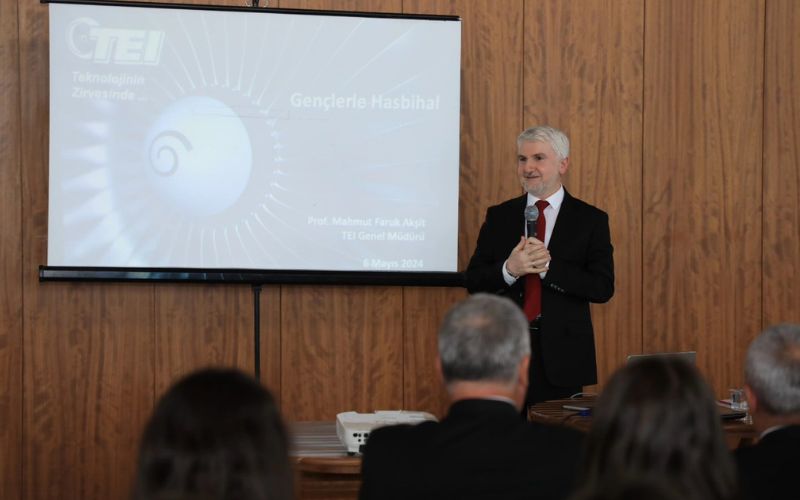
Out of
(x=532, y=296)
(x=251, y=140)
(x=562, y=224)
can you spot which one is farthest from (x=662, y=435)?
(x=251, y=140)

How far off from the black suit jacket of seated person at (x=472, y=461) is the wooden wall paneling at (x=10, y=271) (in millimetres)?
3282

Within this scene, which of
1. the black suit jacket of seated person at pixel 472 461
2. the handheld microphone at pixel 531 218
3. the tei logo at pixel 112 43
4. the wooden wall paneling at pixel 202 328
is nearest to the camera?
the black suit jacket of seated person at pixel 472 461

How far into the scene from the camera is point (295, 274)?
4.73m

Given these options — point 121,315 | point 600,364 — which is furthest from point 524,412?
point 121,315

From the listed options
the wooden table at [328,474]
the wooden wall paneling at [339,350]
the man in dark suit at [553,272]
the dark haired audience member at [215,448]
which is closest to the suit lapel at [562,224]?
the man in dark suit at [553,272]

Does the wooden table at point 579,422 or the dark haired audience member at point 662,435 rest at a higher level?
the dark haired audience member at point 662,435

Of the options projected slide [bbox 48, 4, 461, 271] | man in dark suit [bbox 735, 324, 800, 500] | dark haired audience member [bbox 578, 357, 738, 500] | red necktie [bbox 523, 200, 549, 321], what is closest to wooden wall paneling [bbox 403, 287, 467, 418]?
projected slide [bbox 48, 4, 461, 271]

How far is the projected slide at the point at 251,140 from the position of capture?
4.59 meters

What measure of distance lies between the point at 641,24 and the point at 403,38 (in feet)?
4.44

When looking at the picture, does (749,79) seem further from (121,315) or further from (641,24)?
(121,315)

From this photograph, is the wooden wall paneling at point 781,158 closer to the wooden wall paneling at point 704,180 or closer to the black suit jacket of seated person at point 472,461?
the wooden wall paneling at point 704,180

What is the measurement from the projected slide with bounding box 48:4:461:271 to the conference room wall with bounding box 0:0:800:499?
30cm

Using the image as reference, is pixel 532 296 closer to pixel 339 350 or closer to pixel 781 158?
pixel 339 350

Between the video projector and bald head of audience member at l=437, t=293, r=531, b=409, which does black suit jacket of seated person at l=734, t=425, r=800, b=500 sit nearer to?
bald head of audience member at l=437, t=293, r=531, b=409
